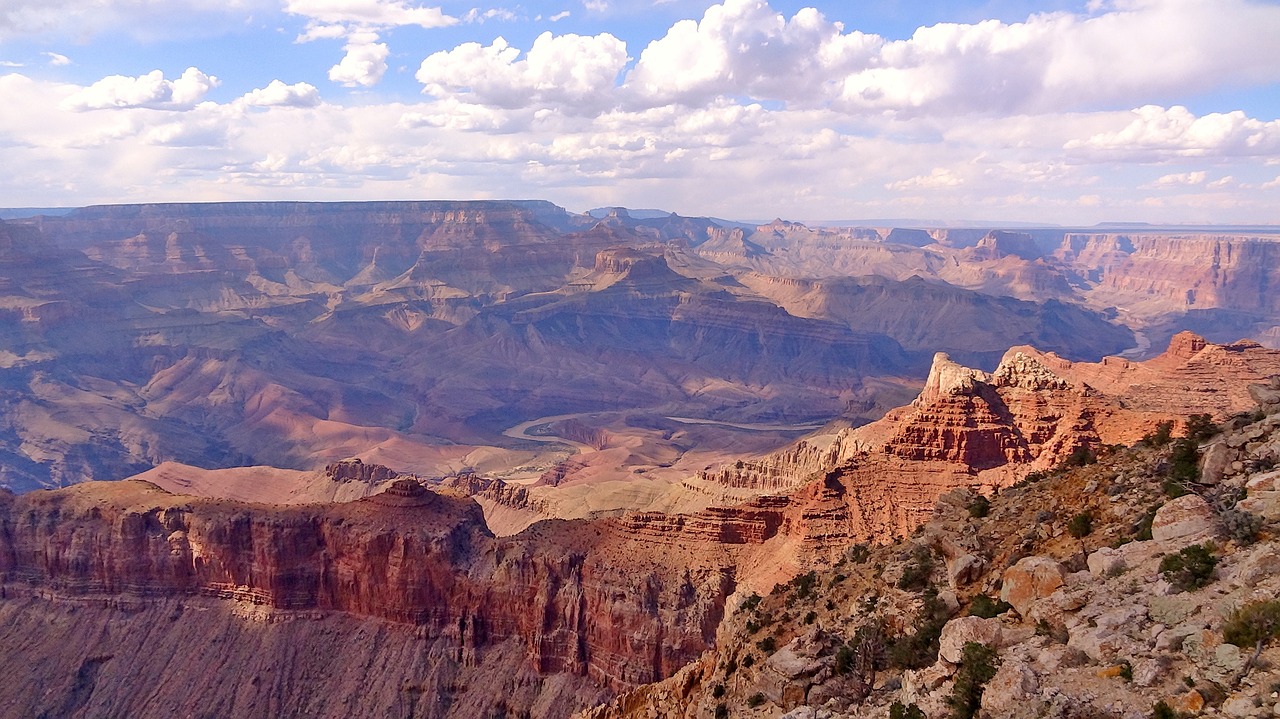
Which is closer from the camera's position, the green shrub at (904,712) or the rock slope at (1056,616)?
the rock slope at (1056,616)

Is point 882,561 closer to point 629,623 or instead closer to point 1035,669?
point 1035,669

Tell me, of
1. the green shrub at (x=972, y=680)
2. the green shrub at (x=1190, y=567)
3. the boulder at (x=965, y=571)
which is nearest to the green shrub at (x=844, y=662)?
the boulder at (x=965, y=571)

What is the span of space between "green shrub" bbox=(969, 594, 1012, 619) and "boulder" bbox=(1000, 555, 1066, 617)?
0.47 ft

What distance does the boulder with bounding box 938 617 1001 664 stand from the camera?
17344 millimetres

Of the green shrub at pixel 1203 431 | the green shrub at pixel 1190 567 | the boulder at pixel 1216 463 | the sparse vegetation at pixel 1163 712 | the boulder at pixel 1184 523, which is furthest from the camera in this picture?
the green shrub at pixel 1203 431

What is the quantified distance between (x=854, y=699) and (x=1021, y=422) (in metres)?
44.2

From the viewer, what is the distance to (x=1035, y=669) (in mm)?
15578

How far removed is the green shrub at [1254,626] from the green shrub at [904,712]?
502 centimetres

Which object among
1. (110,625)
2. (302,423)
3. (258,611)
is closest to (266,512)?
(258,611)

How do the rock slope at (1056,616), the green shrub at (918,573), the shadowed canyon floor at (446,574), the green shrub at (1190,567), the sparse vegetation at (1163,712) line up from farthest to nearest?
the shadowed canyon floor at (446,574) < the green shrub at (918,573) < the green shrub at (1190,567) < the rock slope at (1056,616) < the sparse vegetation at (1163,712)

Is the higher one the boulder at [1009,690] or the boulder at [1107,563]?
the boulder at [1107,563]

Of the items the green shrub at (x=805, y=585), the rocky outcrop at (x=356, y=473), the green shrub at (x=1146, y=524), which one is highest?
the green shrub at (x=1146, y=524)

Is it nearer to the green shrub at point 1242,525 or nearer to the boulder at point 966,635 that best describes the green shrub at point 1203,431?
the green shrub at point 1242,525

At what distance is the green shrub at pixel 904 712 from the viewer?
1670 cm
